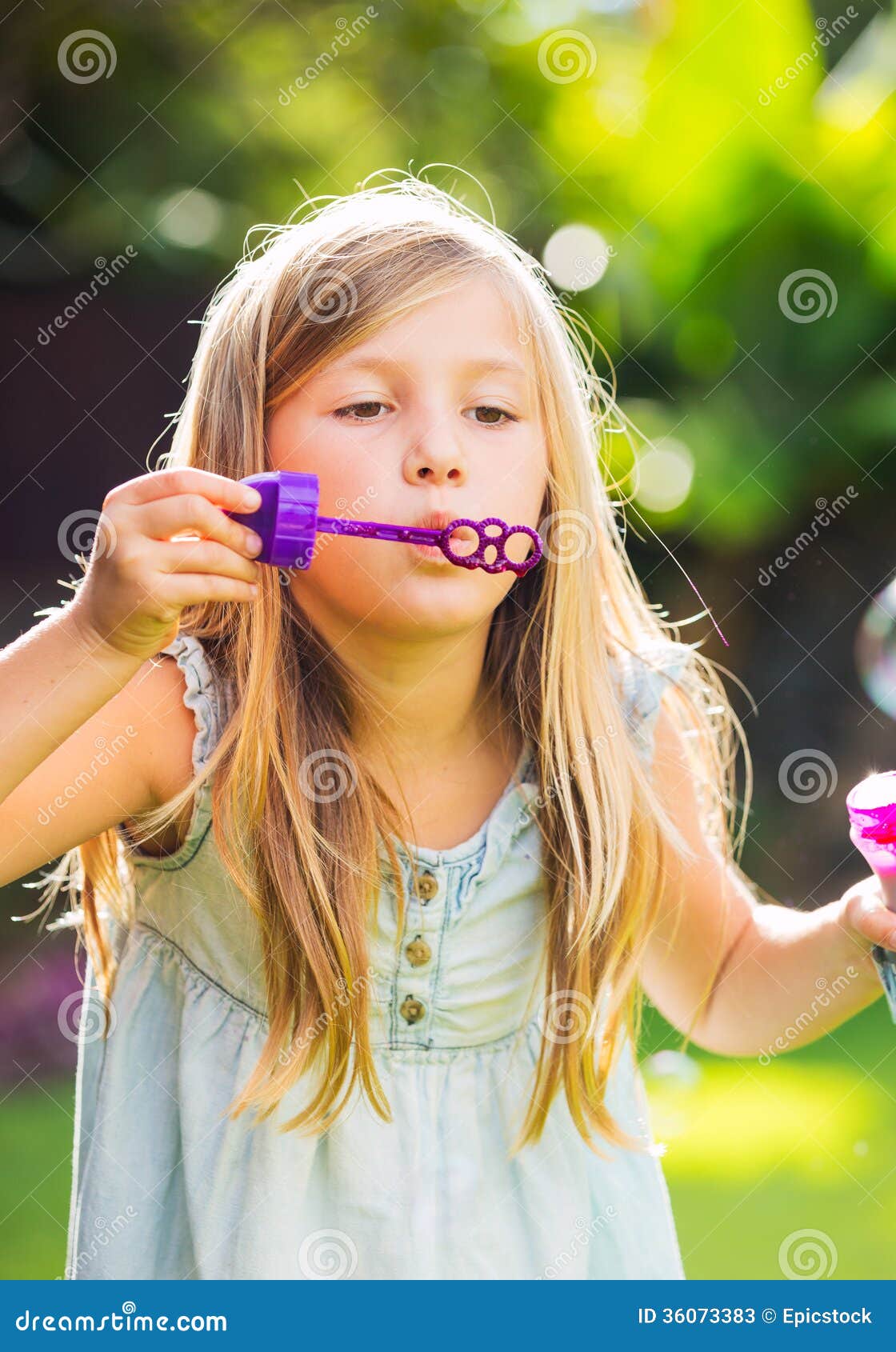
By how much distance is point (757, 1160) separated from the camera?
2.78 metres

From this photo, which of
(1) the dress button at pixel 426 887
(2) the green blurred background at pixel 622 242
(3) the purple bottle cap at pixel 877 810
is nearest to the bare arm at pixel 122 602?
(1) the dress button at pixel 426 887

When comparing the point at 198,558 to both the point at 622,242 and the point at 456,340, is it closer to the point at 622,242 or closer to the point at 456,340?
the point at 456,340

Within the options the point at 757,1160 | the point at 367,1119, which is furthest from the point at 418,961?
the point at 757,1160

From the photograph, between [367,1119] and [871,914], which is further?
[367,1119]

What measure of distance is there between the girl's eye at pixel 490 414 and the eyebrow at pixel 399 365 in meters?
0.03

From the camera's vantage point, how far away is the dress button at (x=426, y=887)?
50.4 inches

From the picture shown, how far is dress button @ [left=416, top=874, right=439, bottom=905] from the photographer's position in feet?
4.20

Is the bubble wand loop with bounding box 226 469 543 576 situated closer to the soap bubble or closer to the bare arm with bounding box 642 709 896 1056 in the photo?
the bare arm with bounding box 642 709 896 1056

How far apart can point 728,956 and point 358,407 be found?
68 cm

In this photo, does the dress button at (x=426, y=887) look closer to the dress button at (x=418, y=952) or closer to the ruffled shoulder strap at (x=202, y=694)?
the dress button at (x=418, y=952)

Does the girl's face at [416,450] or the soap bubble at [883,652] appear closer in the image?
the girl's face at [416,450]

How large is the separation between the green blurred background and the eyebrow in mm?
2327

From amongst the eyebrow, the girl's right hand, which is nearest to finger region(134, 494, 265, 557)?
the girl's right hand

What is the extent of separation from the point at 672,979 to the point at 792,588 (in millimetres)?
2461
